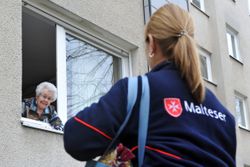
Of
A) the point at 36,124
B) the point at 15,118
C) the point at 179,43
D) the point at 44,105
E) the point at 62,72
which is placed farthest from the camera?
the point at 62,72

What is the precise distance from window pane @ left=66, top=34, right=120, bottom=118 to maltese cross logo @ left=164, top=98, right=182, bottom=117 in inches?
177

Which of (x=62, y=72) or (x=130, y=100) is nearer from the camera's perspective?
(x=130, y=100)

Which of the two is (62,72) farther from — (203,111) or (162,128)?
(162,128)

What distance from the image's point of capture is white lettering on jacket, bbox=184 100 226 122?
2.23 m

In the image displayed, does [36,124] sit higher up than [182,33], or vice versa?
[36,124]

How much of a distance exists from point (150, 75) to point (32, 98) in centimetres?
413

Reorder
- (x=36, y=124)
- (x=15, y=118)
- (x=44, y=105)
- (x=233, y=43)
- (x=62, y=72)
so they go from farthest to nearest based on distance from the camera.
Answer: (x=233, y=43) → (x=62, y=72) → (x=44, y=105) → (x=36, y=124) → (x=15, y=118)

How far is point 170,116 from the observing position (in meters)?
2.16

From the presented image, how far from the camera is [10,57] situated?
18.2 feet

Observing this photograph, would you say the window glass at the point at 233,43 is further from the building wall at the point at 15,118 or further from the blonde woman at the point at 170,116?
the blonde woman at the point at 170,116

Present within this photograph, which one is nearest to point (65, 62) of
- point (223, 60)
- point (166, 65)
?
point (166, 65)

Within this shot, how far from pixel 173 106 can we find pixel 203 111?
0.54 feet

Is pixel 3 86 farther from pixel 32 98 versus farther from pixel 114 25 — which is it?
pixel 114 25

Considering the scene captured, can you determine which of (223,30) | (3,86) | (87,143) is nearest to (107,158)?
(87,143)
